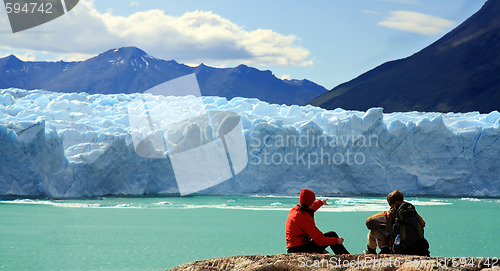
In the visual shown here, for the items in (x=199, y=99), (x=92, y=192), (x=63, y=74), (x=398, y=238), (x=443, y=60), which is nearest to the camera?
(x=398, y=238)

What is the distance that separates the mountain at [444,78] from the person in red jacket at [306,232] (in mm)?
60688

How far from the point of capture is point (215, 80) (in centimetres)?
14775

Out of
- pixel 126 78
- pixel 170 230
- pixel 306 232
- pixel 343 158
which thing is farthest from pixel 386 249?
pixel 126 78

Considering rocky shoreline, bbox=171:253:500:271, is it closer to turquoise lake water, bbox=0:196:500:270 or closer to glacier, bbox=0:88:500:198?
turquoise lake water, bbox=0:196:500:270

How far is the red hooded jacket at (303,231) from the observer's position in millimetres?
3404

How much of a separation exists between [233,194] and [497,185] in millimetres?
10370

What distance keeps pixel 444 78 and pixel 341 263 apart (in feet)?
240

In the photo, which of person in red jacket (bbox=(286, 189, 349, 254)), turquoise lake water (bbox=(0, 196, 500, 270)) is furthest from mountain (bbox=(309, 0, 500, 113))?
person in red jacket (bbox=(286, 189, 349, 254))

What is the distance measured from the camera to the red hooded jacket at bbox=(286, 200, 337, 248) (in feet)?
11.2

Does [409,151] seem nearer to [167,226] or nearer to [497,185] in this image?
[497,185]

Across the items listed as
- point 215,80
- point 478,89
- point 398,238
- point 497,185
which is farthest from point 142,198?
point 215,80

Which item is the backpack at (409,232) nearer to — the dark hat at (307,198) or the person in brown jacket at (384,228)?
the person in brown jacket at (384,228)

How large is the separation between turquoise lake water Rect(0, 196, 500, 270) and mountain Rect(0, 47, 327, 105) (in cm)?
11913

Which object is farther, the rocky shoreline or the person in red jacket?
the person in red jacket
